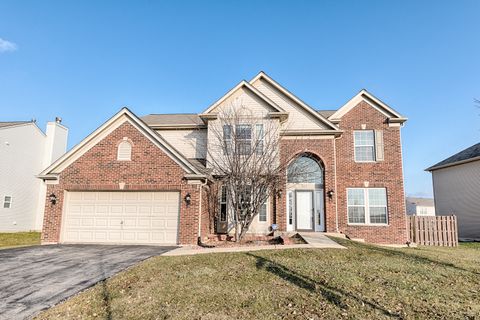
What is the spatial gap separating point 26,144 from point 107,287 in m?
22.6

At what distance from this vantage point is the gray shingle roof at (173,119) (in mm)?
18039

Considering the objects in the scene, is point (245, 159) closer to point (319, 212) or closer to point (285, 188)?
point (285, 188)

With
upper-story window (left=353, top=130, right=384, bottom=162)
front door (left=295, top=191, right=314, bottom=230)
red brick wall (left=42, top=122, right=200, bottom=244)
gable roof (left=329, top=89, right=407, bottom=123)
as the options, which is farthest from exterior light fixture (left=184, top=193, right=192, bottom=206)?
upper-story window (left=353, top=130, right=384, bottom=162)

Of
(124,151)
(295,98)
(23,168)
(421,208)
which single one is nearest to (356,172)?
(295,98)

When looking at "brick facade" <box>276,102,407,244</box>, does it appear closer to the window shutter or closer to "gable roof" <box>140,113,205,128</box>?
the window shutter

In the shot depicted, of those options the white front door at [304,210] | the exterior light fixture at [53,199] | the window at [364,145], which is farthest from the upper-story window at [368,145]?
the exterior light fixture at [53,199]

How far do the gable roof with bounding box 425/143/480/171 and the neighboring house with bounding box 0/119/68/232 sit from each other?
32628 mm

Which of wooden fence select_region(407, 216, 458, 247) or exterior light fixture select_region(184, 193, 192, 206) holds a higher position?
exterior light fixture select_region(184, 193, 192, 206)

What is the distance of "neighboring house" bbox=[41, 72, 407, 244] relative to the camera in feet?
43.7

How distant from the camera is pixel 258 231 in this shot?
1559cm

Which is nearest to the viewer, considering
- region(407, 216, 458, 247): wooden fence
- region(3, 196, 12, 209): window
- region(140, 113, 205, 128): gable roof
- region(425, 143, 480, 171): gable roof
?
region(407, 216, 458, 247): wooden fence

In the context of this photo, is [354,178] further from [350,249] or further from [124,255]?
[124,255]

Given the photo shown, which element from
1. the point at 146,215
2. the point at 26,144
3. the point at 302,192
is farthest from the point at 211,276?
the point at 26,144

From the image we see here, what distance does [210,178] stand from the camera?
14.1 m
